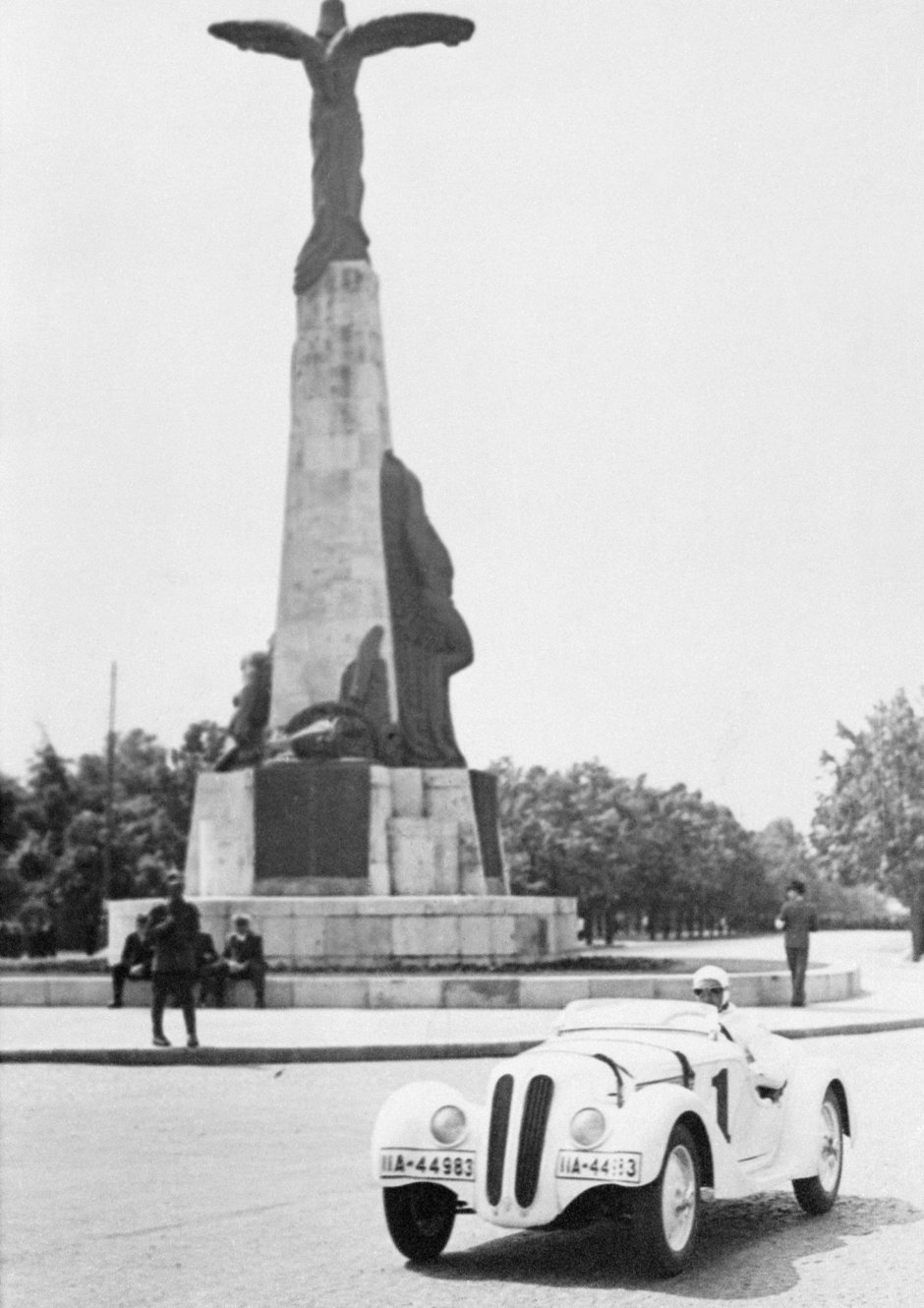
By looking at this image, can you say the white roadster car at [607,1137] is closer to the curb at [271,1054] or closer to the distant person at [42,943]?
the curb at [271,1054]

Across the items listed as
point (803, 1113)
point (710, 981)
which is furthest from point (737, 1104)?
point (710, 981)

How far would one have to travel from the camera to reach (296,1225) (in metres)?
8.84

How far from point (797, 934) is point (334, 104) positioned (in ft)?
49.6

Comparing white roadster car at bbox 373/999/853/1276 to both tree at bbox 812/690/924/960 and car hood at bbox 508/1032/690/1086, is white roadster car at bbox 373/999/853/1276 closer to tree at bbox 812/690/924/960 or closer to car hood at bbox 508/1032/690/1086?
car hood at bbox 508/1032/690/1086

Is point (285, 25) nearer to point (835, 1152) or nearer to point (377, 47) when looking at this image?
point (377, 47)

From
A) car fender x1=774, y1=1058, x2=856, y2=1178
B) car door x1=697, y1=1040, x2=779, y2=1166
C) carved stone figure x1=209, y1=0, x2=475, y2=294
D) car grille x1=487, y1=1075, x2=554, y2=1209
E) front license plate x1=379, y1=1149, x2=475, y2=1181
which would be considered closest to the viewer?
car grille x1=487, y1=1075, x2=554, y2=1209

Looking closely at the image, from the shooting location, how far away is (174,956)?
17922 millimetres

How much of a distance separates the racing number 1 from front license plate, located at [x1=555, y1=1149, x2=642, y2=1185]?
95 cm

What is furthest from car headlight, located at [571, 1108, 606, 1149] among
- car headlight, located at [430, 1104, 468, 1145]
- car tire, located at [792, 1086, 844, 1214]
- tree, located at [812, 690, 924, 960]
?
tree, located at [812, 690, 924, 960]

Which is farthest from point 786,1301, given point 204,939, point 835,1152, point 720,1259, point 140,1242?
point 204,939

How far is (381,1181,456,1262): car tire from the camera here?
796cm

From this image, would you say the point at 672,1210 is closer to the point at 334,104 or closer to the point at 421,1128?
the point at 421,1128

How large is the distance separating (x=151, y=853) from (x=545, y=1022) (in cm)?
4319

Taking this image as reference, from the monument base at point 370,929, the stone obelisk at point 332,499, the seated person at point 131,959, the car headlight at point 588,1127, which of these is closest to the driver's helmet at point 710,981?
the car headlight at point 588,1127
